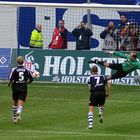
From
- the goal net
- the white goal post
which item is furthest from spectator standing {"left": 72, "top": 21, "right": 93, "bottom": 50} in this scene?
the white goal post

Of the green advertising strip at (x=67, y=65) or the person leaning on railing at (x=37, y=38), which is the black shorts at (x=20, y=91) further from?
the person leaning on railing at (x=37, y=38)

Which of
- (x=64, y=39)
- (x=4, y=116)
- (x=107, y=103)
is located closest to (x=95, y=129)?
(x=4, y=116)

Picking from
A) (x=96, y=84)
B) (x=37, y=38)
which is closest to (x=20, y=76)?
(x=96, y=84)

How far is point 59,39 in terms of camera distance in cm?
3556

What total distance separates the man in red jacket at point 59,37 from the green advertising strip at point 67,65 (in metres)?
1.17

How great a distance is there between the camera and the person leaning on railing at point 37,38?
35.6m

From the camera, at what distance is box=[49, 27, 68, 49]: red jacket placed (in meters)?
35.3

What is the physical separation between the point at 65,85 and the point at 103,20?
18.2 ft

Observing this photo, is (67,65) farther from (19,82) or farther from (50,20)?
(19,82)

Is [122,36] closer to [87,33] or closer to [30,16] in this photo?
[87,33]

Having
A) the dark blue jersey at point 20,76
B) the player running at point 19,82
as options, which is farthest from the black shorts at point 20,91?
the dark blue jersey at point 20,76

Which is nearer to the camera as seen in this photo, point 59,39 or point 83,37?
point 83,37

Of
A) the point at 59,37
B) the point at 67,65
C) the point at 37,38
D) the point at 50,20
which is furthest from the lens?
the point at 50,20

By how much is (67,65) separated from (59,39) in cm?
220
